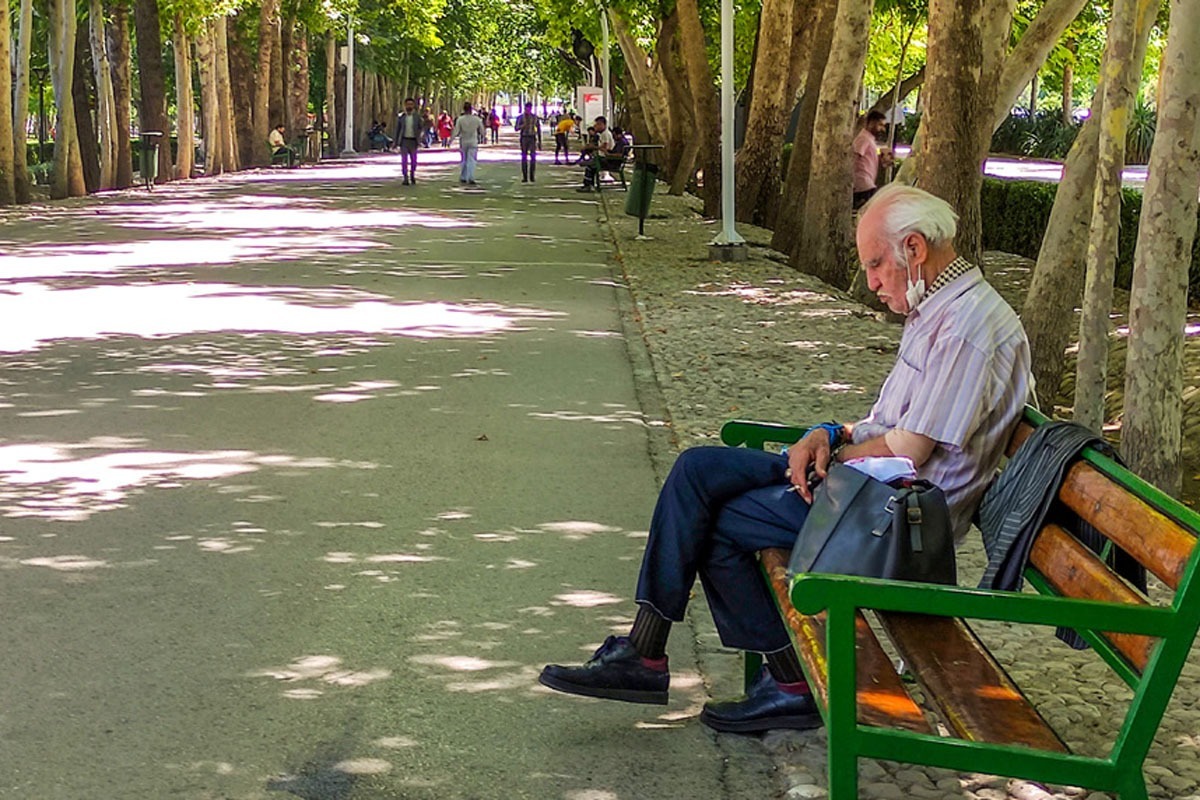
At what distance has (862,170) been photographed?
21.2 meters

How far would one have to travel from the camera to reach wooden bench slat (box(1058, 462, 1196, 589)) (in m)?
3.43

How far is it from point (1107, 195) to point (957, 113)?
5070 mm

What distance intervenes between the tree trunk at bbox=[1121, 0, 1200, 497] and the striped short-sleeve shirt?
2780 mm

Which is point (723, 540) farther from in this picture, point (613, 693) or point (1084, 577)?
point (1084, 577)

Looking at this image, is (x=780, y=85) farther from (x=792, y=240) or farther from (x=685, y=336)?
(x=685, y=336)

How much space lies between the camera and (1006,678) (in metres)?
3.82

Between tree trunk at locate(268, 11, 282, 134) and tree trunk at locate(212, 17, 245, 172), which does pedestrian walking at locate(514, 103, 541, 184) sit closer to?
tree trunk at locate(212, 17, 245, 172)

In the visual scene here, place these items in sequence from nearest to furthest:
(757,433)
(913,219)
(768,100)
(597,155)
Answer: (913,219) < (757,433) < (768,100) < (597,155)

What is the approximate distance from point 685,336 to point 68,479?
6.21 metres

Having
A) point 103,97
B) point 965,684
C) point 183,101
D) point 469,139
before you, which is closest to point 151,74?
point 183,101

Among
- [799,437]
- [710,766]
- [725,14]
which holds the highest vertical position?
[725,14]

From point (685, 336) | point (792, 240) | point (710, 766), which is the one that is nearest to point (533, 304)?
point (685, 336)

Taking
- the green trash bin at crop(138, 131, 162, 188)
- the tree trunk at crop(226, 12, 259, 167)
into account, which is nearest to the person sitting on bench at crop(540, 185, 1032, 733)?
the green trash bin at crop(138, 131, 162, 188)

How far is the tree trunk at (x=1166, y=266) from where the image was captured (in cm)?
700
